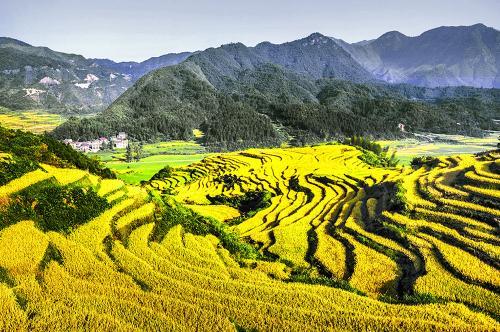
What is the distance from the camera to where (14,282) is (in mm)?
13977

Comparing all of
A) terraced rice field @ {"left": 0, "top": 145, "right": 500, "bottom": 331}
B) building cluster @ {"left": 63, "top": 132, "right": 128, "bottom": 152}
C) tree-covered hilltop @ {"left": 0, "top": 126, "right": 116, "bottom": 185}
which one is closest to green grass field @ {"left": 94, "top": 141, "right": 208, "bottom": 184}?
building cluster @ {"left": 63, "top": 132, "right": 128, "bottom": 152}

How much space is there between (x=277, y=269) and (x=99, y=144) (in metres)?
146

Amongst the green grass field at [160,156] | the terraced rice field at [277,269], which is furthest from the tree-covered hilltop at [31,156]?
the green grass field at [160,156]

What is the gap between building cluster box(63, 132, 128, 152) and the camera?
142m

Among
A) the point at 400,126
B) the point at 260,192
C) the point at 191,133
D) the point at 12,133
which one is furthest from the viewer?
the point at 400,126

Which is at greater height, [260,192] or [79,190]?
[79,190]

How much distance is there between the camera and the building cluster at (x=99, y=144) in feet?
467

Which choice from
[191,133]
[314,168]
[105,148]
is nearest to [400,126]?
[191,133]

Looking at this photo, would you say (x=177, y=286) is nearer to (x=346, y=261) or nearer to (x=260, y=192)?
(x=346, y=261)

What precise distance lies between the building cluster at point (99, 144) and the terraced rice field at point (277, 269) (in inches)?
4951

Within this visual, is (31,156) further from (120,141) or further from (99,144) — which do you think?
(120,141)

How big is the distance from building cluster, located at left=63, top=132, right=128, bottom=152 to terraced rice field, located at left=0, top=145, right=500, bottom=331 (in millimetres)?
125768

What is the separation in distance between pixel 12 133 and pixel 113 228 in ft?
45.8

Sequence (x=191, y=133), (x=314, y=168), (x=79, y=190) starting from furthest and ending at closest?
(x=191, y=133)
(x=314, y=168)
(x=79, y=190)
